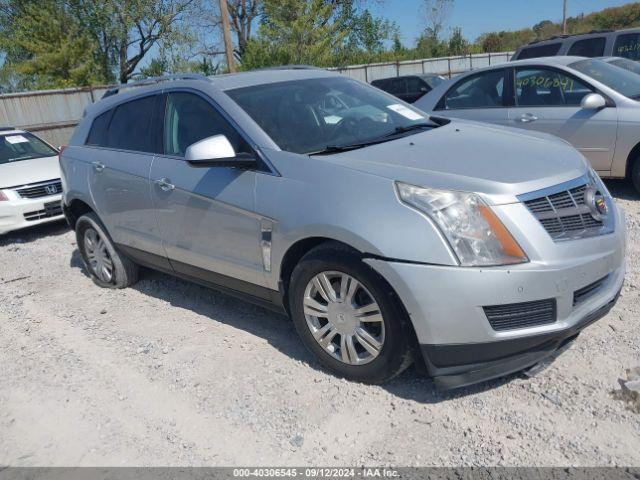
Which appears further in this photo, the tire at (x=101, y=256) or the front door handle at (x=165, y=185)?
the tire at (x=101, y=256)

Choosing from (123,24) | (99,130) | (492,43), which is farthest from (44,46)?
(492,43)

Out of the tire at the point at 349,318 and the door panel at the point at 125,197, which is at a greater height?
the door panel at the point at 125,197

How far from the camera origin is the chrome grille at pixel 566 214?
A: 109 inches

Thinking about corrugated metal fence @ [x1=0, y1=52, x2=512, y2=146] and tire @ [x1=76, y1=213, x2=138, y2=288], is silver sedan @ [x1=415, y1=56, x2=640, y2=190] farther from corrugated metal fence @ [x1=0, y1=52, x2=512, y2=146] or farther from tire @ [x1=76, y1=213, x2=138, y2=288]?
corrugated metal fence @ [x1=0, y1=52, x2=512, y2=146]

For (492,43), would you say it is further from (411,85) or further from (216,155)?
(216,155)

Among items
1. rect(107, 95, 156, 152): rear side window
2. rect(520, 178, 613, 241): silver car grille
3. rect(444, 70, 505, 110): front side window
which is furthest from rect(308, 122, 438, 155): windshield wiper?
rect(444, 70, 505, 110): front side window

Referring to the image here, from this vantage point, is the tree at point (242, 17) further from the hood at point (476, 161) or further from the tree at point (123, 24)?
the hood at point (476, 161)

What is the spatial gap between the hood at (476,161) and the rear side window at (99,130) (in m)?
2.62

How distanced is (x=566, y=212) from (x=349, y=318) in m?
1.23

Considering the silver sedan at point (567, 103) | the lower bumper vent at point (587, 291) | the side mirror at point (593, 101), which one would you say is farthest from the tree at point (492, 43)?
the lower bumper vent at point (587, 291)

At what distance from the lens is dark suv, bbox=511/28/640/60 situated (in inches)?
400

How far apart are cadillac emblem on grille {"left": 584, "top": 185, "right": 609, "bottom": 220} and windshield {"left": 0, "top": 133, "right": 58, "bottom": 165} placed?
786cm

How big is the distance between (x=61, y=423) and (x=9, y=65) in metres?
27.9

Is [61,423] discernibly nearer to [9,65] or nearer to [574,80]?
[574,80]
